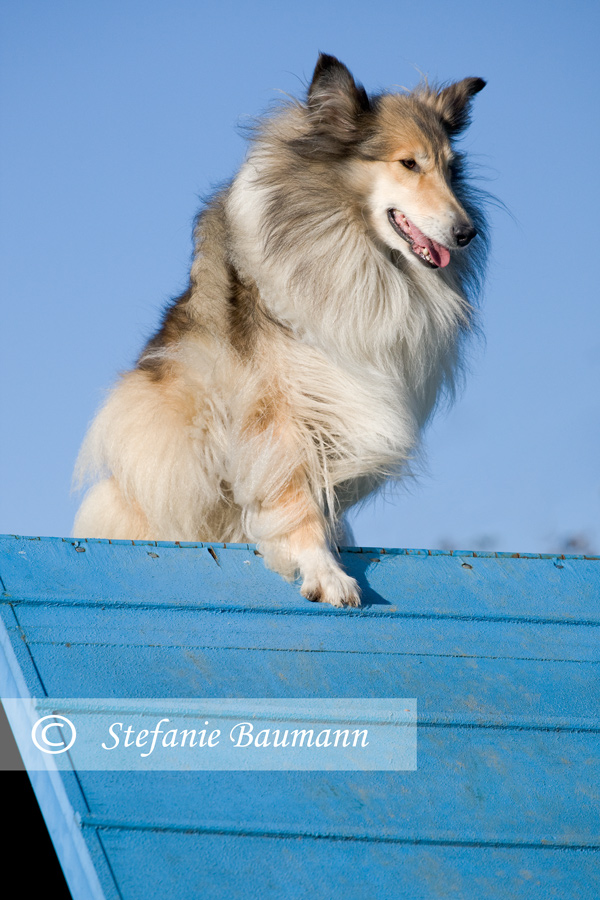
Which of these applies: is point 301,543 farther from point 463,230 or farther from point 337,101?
point 337,101

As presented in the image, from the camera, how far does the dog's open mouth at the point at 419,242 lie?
9.68ft

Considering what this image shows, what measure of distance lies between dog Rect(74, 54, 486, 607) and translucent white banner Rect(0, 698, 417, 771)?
71 centimetres

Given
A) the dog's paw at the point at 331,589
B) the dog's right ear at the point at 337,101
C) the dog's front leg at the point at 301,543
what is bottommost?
the dog's paw at the point at 331,589

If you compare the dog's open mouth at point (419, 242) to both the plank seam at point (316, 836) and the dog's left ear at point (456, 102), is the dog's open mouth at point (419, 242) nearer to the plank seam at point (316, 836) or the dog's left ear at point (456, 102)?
the dog's left ear at point (456, 102)

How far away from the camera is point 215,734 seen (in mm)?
2070

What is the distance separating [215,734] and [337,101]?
2.13 meters

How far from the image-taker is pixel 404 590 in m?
2.52

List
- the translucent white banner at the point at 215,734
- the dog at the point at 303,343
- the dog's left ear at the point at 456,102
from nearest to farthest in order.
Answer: the translucent white banner at the point at 215,734 → the dog at the point at 303,343 → the dog's left ear at the point at 456,102

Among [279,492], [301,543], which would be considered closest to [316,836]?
[301,543]

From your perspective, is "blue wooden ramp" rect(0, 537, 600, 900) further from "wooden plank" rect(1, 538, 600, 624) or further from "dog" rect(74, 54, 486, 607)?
"dog" rect(74, 54, 486, 607)

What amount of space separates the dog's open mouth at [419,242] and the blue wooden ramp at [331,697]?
3.29ft

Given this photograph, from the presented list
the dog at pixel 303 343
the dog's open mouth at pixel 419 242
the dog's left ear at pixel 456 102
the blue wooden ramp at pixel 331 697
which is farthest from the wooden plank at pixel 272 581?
the dog's left ear at pixel 456 102

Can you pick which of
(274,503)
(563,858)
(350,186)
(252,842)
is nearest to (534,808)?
(563,858)

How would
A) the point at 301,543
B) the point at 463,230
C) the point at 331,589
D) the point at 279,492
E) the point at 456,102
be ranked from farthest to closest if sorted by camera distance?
1. the point at 456,102
2. the point at 463,230
3. the point at 279,492
4. the point at 301,543
5. the point at 331,589
